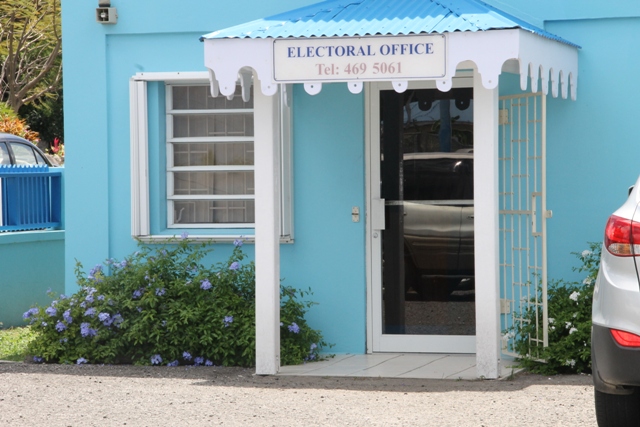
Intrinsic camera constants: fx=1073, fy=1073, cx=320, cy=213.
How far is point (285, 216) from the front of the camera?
29.1 ft

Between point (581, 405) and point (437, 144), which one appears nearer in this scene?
point (581, 405)

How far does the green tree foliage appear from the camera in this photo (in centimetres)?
2531

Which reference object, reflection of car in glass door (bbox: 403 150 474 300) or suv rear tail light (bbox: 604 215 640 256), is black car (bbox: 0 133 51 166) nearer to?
reflection of car in glass door (bbox: 403 150 474 300)

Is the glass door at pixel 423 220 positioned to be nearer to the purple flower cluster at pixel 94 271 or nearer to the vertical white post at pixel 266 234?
the vertical white post at pixel 266 234

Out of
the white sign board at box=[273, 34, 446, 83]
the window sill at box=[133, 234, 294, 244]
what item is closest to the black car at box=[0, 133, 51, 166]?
the window sill at box=[133, 234, 294, 244]

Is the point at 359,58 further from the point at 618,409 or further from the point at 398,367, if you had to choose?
the point at 618,409

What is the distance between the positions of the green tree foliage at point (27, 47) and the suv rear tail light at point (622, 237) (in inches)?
864

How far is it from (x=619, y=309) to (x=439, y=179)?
403 cm

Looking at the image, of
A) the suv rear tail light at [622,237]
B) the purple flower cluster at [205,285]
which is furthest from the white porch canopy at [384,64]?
the suv rear tail light at [622,237]

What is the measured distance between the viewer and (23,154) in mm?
14891

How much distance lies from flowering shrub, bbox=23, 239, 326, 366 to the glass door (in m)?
0.74

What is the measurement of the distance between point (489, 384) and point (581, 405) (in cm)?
89

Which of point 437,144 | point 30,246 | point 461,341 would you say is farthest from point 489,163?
point 30,246

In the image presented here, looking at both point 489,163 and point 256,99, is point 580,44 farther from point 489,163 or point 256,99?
point 256,99
